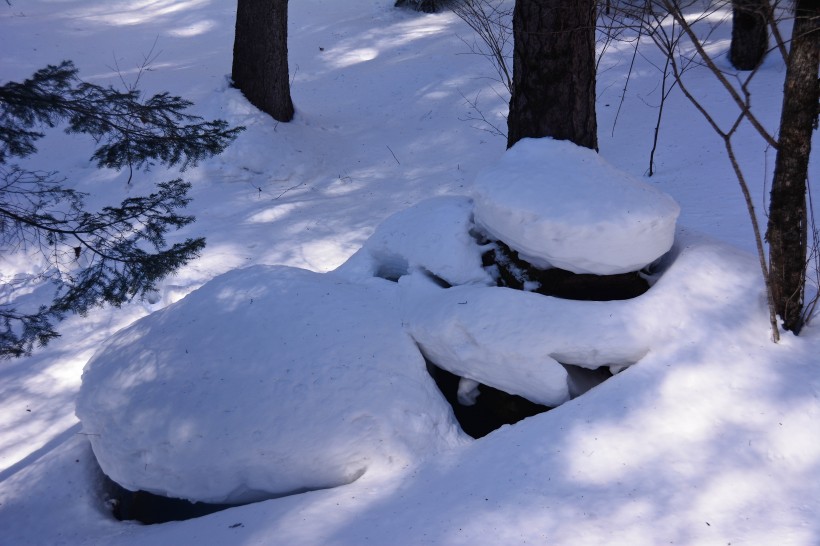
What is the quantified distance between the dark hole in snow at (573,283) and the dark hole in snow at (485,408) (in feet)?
2.18

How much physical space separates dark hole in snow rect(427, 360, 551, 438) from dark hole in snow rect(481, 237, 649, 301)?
2.18 ft

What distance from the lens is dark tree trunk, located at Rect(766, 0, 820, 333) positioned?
10.9 ft

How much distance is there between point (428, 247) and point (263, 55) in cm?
515

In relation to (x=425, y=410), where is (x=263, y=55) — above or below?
above

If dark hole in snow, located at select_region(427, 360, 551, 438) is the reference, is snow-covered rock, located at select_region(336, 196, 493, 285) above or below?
above

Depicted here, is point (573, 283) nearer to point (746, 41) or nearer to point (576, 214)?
point (576, 214)

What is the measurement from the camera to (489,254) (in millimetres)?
4324

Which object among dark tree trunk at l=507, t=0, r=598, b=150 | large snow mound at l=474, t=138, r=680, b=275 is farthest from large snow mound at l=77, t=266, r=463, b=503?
dark tree trunk at l=507, t=0, r=598, b=150

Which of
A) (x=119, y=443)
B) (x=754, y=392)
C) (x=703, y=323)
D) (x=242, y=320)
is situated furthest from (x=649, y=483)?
(x=119, y=443)

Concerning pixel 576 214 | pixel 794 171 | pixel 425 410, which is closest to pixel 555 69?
pixel 576 214

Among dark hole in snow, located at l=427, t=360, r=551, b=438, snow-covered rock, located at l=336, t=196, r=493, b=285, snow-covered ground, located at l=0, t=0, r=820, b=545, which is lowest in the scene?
dark hole in snow, located at l=427, t=360, r=551, b=438

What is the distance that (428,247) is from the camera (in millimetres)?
4418

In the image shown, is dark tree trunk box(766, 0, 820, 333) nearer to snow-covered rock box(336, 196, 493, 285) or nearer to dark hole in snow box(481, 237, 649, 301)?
dark hole in snow box(481, 237, 649, 301)

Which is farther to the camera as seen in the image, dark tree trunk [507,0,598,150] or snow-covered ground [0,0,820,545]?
dark tree trunk [507,0,598,150]
